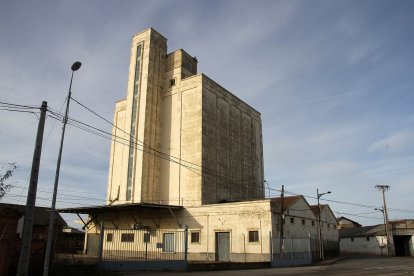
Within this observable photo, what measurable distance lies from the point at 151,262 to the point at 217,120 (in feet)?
76.4

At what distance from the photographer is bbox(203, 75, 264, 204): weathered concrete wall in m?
39.1

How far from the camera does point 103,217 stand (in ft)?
130

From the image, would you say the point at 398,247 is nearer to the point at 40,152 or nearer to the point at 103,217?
the point at 103,217

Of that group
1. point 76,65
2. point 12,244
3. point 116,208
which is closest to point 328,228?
point 116,208

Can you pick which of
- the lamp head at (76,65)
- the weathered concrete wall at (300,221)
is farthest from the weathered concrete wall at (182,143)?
the lamp head at (76,65)

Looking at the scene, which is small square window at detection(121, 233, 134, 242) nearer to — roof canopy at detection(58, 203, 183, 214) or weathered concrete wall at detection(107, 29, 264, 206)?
roof canopy at detection(58, 203, 183, 214)

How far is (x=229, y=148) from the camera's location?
4275cm

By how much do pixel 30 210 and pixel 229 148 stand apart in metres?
32.3

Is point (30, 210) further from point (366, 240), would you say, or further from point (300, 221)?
point (366, 240)

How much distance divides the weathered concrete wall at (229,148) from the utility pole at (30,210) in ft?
83.9

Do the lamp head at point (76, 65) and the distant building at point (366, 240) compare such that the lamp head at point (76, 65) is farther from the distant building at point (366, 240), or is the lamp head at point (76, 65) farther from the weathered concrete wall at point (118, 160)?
the distant building at point (366, 240)

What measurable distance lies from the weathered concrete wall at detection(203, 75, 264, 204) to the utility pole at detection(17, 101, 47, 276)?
25.6m

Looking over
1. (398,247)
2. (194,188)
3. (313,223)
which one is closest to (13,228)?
(194,188)

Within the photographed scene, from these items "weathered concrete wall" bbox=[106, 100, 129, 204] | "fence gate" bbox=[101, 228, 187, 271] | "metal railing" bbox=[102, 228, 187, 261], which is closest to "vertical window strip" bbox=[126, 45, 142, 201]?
"weathered concrete wall" bbox=[106, 100, 129, 204]
